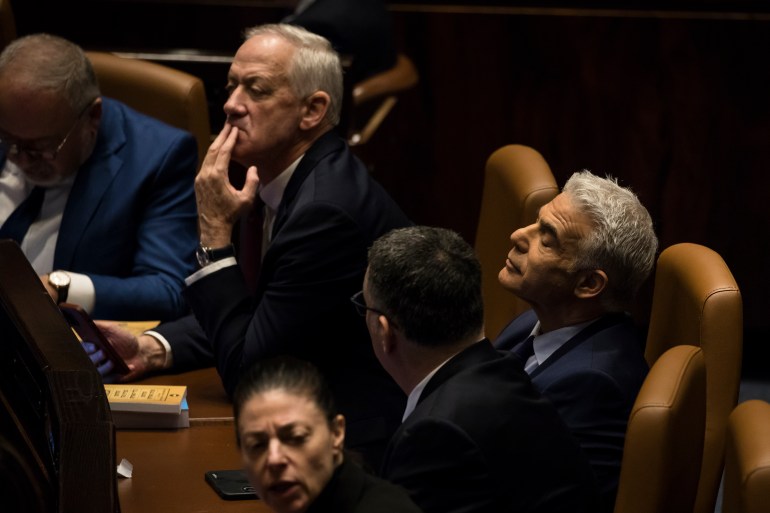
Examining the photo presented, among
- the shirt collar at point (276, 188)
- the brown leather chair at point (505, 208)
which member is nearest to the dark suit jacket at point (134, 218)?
the shirt collar at point (276, 188)

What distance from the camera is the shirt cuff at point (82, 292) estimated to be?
2975 mm

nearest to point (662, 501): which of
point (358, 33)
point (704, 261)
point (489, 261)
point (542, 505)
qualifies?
point (542, 505)

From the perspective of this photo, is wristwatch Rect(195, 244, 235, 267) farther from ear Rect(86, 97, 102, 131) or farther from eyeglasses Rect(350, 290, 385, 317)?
ear Rect(86, 97, 102, 131)

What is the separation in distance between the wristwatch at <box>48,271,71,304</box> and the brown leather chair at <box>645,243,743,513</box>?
4.16ft

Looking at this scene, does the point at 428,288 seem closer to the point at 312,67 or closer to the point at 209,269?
the point at 209,269

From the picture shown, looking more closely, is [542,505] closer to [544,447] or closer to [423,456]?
[544,447]

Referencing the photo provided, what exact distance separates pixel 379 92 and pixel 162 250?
5.22 feet

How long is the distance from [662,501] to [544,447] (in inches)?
7.8

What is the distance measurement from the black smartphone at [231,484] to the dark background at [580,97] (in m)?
3.03

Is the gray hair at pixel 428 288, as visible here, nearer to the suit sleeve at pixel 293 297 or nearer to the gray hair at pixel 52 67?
the suit sleeve at pixel 293 297

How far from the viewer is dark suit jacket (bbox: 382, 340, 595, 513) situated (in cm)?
191

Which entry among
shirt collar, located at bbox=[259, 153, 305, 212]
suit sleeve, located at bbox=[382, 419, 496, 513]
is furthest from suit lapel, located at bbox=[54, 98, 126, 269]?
suit sleeve, located at bbox=[382, 419, 496, 513]

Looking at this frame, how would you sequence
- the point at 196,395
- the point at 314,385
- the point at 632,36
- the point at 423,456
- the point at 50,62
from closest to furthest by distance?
the point at 314,385
the point at 423,456
the point at 196,395
the point at 50,62
the point at 632,36

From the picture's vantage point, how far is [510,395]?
1994 millimetres
